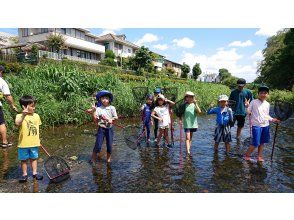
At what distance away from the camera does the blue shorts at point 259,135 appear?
6.95 m

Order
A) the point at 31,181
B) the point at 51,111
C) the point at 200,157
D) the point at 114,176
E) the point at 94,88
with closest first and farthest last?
the point at 31,181
the point at 114,176
the point at 200,157
the point at 51,111
the point at 94,88

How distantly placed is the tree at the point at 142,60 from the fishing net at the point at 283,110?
4554 centimetres

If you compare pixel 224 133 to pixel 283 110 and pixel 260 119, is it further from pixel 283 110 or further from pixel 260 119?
pixel 283 110

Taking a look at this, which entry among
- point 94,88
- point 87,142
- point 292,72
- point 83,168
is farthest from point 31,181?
point 292,72

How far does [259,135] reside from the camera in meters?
6.97

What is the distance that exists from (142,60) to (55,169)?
49.5 meters

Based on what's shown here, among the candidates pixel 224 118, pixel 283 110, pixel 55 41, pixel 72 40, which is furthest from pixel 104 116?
pixel 72 40

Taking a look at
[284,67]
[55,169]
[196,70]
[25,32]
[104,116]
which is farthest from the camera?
[196,70]

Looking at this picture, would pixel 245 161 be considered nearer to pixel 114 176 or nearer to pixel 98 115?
pixel 114 176

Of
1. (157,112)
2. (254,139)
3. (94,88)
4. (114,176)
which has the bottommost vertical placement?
(114,176)

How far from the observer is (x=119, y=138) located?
1077cm

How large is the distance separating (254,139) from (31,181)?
211 inches

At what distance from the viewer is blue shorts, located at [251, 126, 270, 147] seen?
22.8ft

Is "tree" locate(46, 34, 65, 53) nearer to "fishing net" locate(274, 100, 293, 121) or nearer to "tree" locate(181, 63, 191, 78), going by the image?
"fishing net" locate(274, 100, 293, 121)
